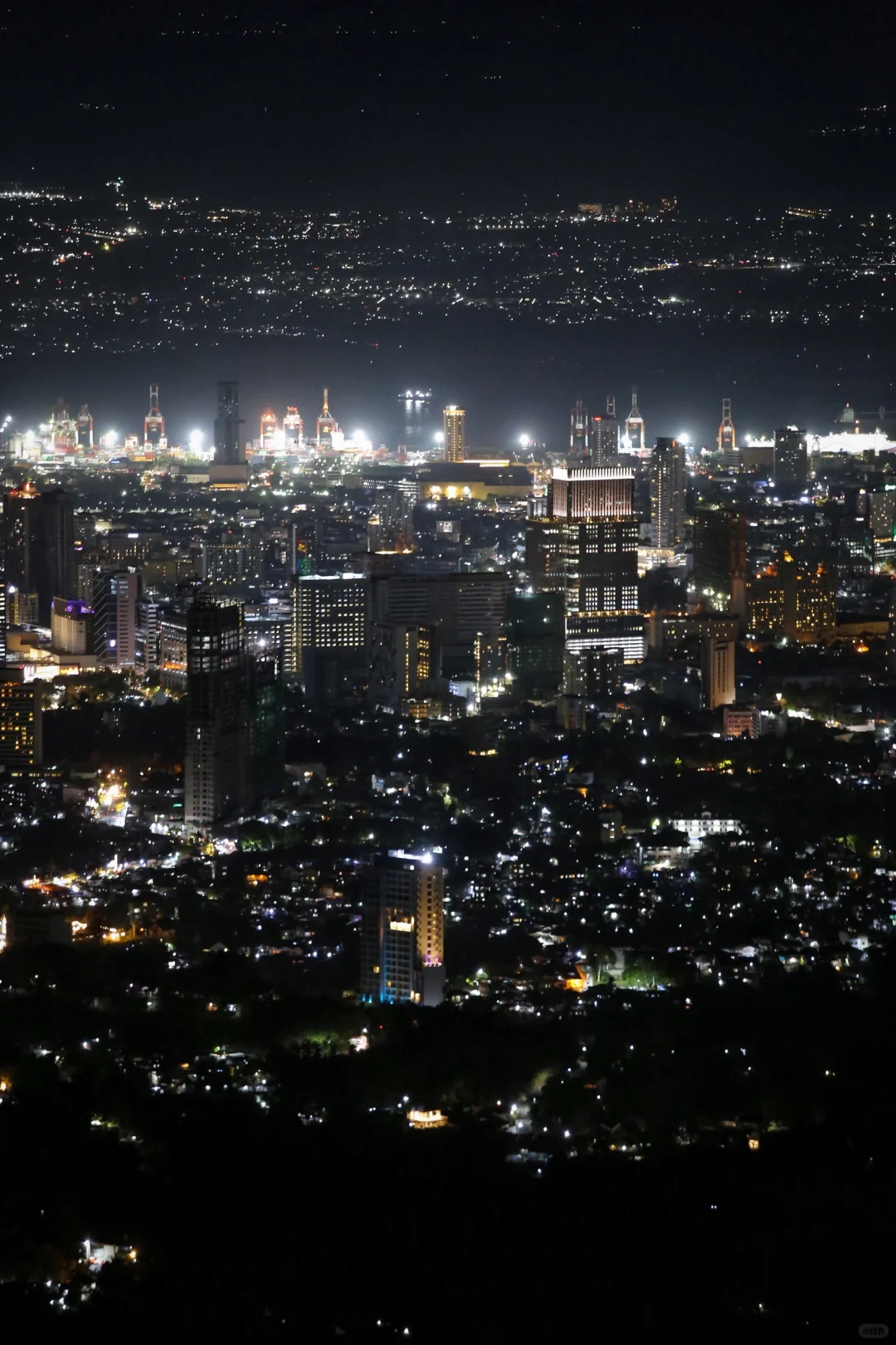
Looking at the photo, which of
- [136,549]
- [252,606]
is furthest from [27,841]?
[136,549]

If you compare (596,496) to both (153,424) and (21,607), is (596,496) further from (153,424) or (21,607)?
(153,424)

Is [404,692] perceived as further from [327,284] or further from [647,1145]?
[647,1145]

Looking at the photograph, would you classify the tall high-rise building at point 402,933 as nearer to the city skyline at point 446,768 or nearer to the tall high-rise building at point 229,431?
the city skyline at point 446,768

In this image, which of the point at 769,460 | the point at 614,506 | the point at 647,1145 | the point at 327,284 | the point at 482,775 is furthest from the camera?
the point at 769,460

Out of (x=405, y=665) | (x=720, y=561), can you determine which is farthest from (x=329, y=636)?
(x=720, y=561)

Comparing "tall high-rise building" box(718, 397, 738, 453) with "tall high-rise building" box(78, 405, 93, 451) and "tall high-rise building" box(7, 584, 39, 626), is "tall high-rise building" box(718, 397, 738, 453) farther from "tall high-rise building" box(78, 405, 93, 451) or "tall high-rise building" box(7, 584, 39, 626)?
"tall high-rise building" box(7, 584, 39, 626)
